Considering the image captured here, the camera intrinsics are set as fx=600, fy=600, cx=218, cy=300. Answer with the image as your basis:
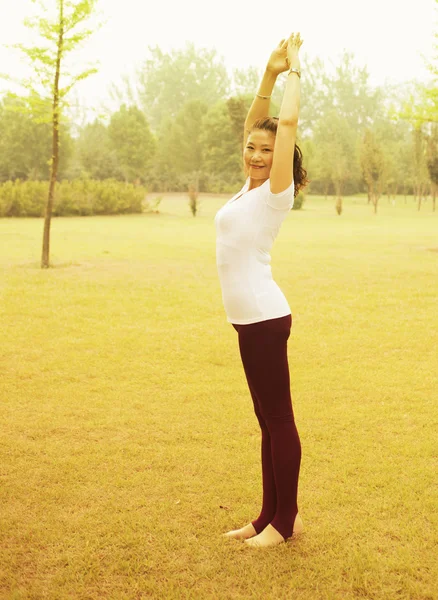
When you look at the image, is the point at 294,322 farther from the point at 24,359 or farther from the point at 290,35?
the point at 290,35

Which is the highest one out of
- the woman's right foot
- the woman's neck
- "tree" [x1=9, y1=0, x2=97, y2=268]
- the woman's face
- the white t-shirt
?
"tree" [x1=9, y1=0, x2=97, y2=268]

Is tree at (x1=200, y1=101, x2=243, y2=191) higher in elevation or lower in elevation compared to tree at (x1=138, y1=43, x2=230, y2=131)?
lower

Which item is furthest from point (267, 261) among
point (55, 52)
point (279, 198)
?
point (55, 52)

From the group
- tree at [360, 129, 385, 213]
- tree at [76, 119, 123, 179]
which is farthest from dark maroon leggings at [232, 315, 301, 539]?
tree at [76, 119, 123, 179]

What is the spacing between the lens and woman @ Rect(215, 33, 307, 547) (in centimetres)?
274

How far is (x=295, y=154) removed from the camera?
298 centimetres

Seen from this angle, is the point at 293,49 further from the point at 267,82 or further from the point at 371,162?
the point at 371,162

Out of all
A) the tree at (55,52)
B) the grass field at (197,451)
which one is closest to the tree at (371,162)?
the tree at (55,52)

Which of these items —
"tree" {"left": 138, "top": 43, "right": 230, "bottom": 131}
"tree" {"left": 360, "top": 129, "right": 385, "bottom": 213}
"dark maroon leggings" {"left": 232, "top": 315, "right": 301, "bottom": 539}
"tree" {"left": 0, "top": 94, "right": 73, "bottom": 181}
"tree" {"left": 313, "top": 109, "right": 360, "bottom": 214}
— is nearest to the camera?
"dark maroon leggings" {"left": 232, "top": 315, "right": 301, "bottom": 539}

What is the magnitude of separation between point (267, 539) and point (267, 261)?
1.45m

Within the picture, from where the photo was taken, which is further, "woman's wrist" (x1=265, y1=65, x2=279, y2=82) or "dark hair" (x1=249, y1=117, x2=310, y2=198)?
"woman's wrist" (x1=265, y1=65, x2=279, y2=82)

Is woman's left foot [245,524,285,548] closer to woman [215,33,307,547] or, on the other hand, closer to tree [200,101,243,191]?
woman [215,33,307,547]

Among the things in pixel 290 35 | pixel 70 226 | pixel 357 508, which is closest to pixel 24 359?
pixel 357 508

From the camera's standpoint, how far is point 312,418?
196 inches
